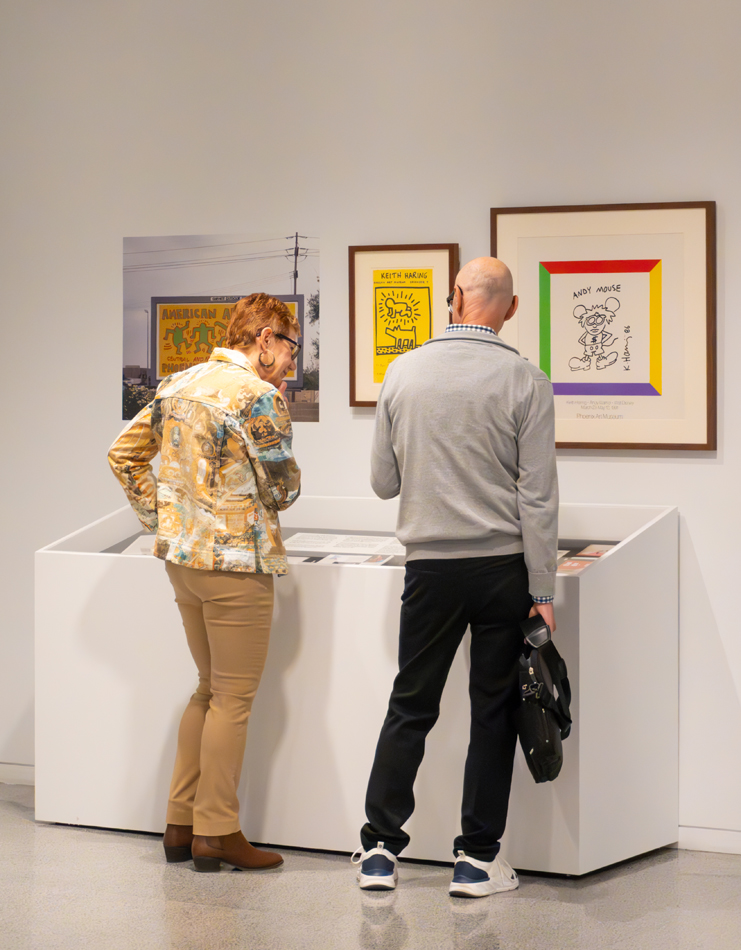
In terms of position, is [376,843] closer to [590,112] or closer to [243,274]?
[243,274]

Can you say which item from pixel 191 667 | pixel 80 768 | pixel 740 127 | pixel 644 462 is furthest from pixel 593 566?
pixel 80 768

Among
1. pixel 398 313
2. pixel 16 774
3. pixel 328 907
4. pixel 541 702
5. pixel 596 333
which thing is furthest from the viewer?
pixel 16 774

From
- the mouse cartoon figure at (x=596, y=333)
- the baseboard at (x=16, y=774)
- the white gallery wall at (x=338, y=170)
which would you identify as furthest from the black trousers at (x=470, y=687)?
the baseboard at (x=16, y=774)

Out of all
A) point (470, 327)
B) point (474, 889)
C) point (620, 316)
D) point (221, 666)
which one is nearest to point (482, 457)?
point (470, 327)

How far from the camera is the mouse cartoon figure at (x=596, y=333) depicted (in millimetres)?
3225

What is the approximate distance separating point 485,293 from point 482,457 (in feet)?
1.37

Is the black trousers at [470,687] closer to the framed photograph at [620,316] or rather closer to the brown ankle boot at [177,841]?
the brown ankle boot at [177,841]

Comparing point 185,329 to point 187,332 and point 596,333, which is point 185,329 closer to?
point 187,332

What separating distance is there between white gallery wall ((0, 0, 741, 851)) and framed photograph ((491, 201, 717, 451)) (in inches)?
2.5

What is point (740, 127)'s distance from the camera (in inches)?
122

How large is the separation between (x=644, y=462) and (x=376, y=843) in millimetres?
1392

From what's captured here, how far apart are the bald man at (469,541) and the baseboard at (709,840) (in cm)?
74

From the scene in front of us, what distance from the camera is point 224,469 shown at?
2672mm

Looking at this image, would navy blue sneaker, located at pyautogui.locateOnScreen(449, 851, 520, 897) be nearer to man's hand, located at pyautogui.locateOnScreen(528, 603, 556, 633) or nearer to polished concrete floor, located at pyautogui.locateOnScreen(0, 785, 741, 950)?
polished concrete floor, located at pyautogui.locateOnScreen(0, 785, 741, 950)
